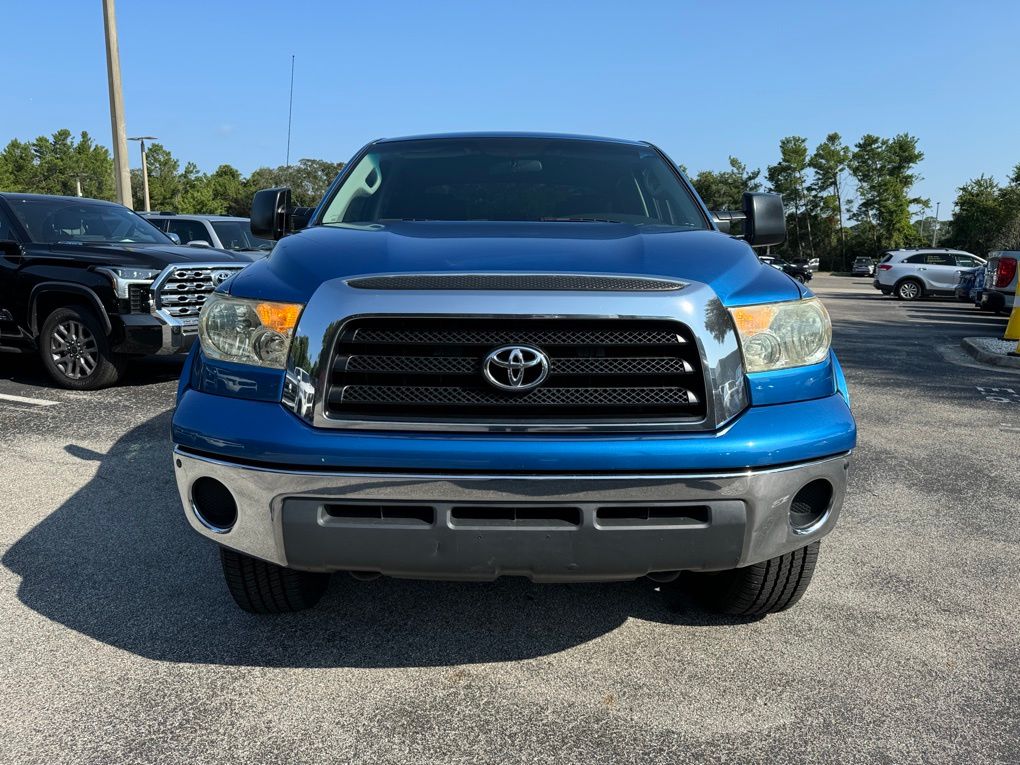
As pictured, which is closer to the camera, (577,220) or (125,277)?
(577,220)

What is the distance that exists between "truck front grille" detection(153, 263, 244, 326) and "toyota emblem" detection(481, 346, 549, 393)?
18.4 feet

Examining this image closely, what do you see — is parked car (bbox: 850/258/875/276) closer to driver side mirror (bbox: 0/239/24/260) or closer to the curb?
the curb

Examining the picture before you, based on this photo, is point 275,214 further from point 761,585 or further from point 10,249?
point 10,249

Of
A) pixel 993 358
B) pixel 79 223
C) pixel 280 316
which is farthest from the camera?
pixel 993 358

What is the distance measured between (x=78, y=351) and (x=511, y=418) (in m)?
6.33

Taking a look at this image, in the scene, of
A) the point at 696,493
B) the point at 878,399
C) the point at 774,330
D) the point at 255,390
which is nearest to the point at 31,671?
the point at 255,390

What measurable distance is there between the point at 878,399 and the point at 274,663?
6.68 metres

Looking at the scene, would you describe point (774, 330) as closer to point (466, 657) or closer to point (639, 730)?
point (639, 730)

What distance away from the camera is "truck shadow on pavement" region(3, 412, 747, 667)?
9.18 ft

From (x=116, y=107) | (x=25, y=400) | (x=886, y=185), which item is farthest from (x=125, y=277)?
(x=886, y=185)

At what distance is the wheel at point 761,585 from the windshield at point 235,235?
10675mm

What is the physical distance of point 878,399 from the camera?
7.85 m

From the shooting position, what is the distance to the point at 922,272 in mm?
26594

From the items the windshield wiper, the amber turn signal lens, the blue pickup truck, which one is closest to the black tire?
the blue pickup truck
